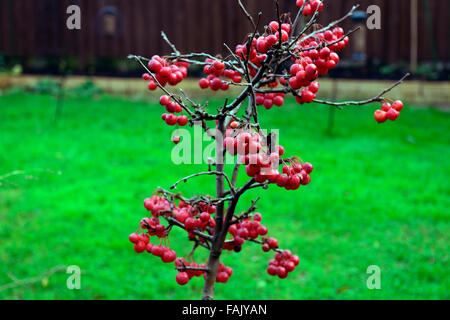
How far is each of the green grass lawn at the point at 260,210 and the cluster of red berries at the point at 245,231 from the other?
946 mm

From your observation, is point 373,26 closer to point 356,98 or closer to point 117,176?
point 356,98

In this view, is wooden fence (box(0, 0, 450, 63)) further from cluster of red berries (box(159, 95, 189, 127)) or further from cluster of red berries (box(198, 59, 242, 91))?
cluster of red berries (box(159, 95, 189, 127))

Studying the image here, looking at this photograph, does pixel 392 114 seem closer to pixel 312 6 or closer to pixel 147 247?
pixel 312 6

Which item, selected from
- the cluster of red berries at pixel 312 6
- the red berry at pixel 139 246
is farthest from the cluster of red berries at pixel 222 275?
the cluster of red berries at pixel 312 6

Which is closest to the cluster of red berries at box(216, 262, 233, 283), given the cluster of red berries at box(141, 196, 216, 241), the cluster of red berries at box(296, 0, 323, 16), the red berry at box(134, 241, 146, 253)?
the cluster of red berries at box(141, 196, 216, 241)

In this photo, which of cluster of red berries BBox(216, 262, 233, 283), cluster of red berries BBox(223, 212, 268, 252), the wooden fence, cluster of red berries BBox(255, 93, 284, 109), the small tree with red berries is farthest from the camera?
the wooden fence

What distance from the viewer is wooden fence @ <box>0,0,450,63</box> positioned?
867 cm

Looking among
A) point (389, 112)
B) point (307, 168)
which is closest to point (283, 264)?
point (307, 168)

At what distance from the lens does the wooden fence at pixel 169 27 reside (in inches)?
341

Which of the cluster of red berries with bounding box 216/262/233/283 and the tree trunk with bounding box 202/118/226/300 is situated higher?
the tree trunk with bounding box 202/118/226/300

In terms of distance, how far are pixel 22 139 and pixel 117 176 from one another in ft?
6.23

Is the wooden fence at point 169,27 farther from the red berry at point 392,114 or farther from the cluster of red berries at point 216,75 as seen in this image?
the red berry at point 392,114

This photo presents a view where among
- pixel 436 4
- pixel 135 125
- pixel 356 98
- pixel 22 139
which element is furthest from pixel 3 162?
pixel 436 4

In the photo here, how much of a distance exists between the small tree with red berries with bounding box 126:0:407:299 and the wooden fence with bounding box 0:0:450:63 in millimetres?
6860
